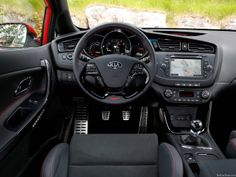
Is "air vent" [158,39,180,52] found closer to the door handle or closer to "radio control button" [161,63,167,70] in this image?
"radio control button" [161,63,167,70]

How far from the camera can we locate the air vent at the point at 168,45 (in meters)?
2.50

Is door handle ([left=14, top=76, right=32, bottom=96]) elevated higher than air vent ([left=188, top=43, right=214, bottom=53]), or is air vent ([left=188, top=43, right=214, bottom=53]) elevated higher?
air vent ([left=188, top=43, right=214, bottom=53])

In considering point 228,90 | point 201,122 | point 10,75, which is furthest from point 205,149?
point 10,75

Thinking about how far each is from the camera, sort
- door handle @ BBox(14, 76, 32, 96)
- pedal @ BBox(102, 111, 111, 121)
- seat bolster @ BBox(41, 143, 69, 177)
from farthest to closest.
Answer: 1. pedal @ BBox(102, 111, 111, 121)
2. door handle @ BBox(14, 76, 32, 96)
3. seat bolster @ BBox(41, 143, 69, 177)

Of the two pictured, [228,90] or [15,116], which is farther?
[228,90]

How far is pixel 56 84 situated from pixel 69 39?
366 millimetres

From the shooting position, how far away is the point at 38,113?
2131 mm

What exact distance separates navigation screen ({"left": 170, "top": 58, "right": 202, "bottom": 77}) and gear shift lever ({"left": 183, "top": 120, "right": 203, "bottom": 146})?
359 millimetres

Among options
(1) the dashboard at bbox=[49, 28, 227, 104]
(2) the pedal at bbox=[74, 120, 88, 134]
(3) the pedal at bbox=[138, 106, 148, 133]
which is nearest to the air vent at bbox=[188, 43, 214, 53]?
(1) the dashboard at bbox=[49, 28, 227, 104]

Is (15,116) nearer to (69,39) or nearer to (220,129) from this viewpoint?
(69,39)

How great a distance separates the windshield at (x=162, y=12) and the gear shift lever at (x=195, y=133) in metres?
1.06

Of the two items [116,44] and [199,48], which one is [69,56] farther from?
[199,48]

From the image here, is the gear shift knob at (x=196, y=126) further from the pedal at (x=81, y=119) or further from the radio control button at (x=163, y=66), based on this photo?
the pedal at (x=81, y=119)

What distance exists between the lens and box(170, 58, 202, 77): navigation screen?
2.45 m
